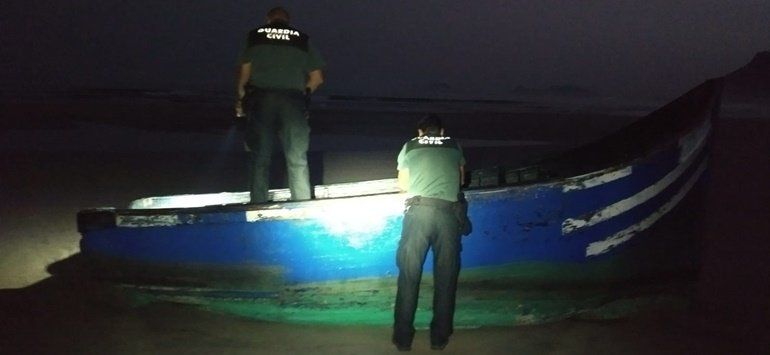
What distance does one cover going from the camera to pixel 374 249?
4828 mm

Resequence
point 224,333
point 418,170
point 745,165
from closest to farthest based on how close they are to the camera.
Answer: point 418,170, point 224,333, point 745,165

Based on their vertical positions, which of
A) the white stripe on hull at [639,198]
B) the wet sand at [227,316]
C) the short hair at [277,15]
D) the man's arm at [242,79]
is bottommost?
the wet sand at [227,316]

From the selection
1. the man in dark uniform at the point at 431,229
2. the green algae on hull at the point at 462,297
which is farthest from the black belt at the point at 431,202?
the green algae on hull at the point at 462,297

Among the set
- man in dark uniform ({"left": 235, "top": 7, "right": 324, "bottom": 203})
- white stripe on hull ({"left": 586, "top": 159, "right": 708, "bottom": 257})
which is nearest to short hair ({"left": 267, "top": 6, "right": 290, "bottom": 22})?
man in dark uniform ({"left": 235, "top": 7, "right": 324, "bottom": 203})

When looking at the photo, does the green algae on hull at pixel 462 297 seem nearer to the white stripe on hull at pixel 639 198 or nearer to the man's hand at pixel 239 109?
the white stripe on hull at pixel 639 198

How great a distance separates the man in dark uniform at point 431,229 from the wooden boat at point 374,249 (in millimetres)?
247

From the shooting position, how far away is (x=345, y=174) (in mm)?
13633

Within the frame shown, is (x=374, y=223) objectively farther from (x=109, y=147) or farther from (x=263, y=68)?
(x=109, y=147)

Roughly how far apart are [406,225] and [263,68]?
1630 mm

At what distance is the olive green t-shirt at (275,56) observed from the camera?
514 cm

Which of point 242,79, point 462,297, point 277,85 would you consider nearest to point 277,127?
point 277,85

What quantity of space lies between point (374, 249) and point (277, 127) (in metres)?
1.25

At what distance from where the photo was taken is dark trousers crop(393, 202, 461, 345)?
448 centimetres

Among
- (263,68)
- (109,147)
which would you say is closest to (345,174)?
(109,147)
